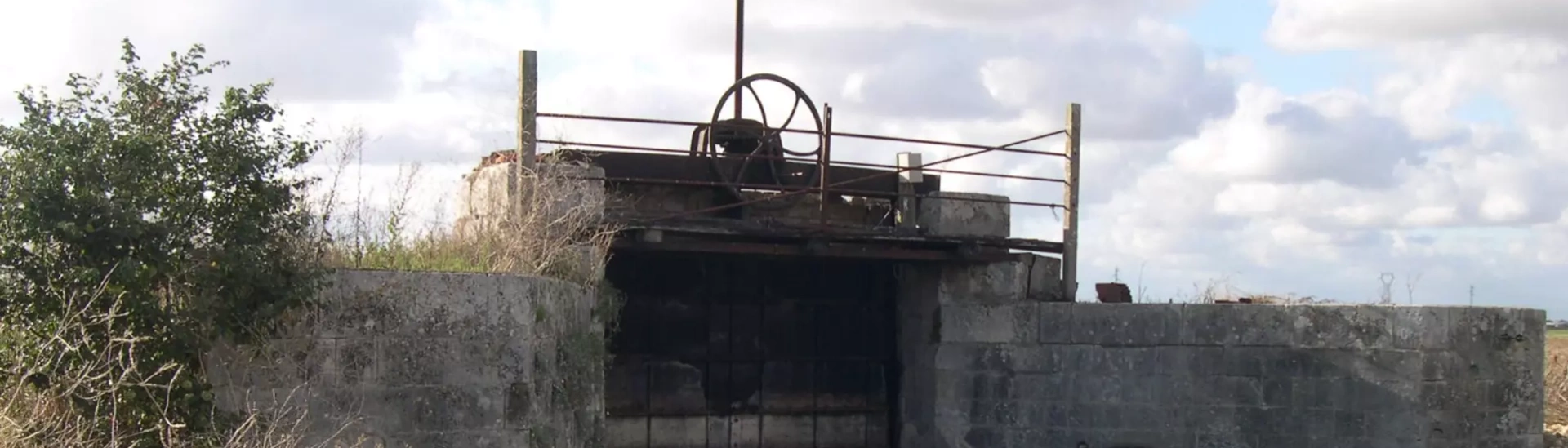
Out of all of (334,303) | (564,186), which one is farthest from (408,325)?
(564,186)

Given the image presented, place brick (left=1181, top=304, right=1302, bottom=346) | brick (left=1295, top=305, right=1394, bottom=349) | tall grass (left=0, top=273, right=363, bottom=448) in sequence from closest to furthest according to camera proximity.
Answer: tall grass (left=0, top=273, right=363, bottom=448), brick (left=1295, top=305, right=1394, bottom=349), brick (left=1181, top=304, right=1302, bottom=346)

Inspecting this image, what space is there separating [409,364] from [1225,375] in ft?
20.6

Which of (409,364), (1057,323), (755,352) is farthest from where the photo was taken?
(755,352)

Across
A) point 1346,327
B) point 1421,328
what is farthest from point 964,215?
point 1421,328

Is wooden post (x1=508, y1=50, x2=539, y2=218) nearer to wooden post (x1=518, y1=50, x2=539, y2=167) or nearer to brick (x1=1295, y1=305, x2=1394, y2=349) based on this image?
wooden post (x1=518, y1=50, x2=539, y2=167)

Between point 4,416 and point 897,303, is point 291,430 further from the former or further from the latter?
point 897,303

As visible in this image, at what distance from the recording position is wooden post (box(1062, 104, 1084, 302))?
11836mm

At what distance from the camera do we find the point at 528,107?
10.1 meters

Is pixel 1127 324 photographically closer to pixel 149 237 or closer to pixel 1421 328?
pixel 1421 328

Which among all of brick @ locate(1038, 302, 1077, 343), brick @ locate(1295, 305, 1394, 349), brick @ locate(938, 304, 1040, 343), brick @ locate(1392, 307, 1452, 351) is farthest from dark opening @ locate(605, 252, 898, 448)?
brick @ locate(1392, 307, 1452, 351)

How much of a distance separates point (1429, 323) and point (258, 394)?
7.77m

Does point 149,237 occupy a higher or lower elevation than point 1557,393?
higher

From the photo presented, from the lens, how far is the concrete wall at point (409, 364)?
692 centimetres

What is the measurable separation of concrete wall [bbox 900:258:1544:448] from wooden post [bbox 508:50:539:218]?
3401 mm
